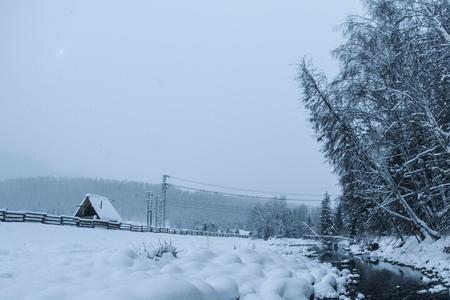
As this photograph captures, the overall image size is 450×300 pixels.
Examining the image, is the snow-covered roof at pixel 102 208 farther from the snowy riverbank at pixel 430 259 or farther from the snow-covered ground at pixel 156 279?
the snow-covered ground at pixel 156 279

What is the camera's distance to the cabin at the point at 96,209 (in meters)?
43.1

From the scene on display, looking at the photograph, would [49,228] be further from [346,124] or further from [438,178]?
[438,178]

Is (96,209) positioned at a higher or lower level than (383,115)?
lower

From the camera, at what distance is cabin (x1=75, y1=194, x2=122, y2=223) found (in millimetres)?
43094

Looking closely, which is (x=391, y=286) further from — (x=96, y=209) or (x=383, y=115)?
(x=96, y=209)

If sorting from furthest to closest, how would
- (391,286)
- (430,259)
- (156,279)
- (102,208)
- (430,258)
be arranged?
(102,208) → (430,258) → (430,259) → (391,286) → (156,279)

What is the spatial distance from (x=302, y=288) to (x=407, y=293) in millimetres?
3563

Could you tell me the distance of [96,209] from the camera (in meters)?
43.0

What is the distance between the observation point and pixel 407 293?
35.6ft

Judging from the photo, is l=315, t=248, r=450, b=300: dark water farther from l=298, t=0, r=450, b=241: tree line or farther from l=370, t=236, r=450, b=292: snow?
l=298, t=0, r=450, b=241: tree line

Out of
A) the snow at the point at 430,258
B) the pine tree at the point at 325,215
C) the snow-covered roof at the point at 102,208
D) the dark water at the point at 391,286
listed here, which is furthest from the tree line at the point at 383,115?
the pine tree at the point at 325,215

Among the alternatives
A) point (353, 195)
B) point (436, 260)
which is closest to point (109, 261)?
point (436, 260)

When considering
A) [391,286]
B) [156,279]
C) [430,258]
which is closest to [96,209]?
[430,258]

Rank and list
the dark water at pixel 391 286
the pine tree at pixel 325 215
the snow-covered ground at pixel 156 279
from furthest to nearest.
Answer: the pine tree at pixel 325 215 < the dark water at pixel 391 286 < the snow-covered ground at pixel 156 279
